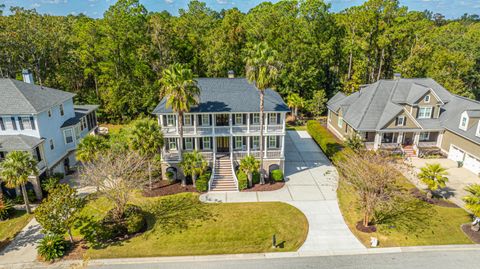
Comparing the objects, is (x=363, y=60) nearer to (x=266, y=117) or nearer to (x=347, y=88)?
(x=347, y=88)

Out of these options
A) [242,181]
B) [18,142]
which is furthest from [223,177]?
[18,142]

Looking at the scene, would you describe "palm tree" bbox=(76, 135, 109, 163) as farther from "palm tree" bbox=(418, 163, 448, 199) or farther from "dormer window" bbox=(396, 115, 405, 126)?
"dormer window" bbox=(396, 115, 405, 126)

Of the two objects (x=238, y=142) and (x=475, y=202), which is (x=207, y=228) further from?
(x=475, y=202)

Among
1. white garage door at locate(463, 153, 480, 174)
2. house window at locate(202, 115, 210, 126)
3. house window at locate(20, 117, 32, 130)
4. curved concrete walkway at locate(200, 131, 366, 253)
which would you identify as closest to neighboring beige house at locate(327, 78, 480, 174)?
white garage door at locate(463, 153, 480, 174)

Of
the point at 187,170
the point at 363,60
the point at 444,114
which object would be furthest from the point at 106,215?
the point at 363,60

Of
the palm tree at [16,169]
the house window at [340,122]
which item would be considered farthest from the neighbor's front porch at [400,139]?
the palm tree at [16,169]

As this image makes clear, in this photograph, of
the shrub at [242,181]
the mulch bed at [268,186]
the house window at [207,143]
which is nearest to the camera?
the shrub at [242,181]

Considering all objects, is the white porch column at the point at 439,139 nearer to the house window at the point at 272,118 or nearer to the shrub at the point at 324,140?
the shrub at the point at 324,140
